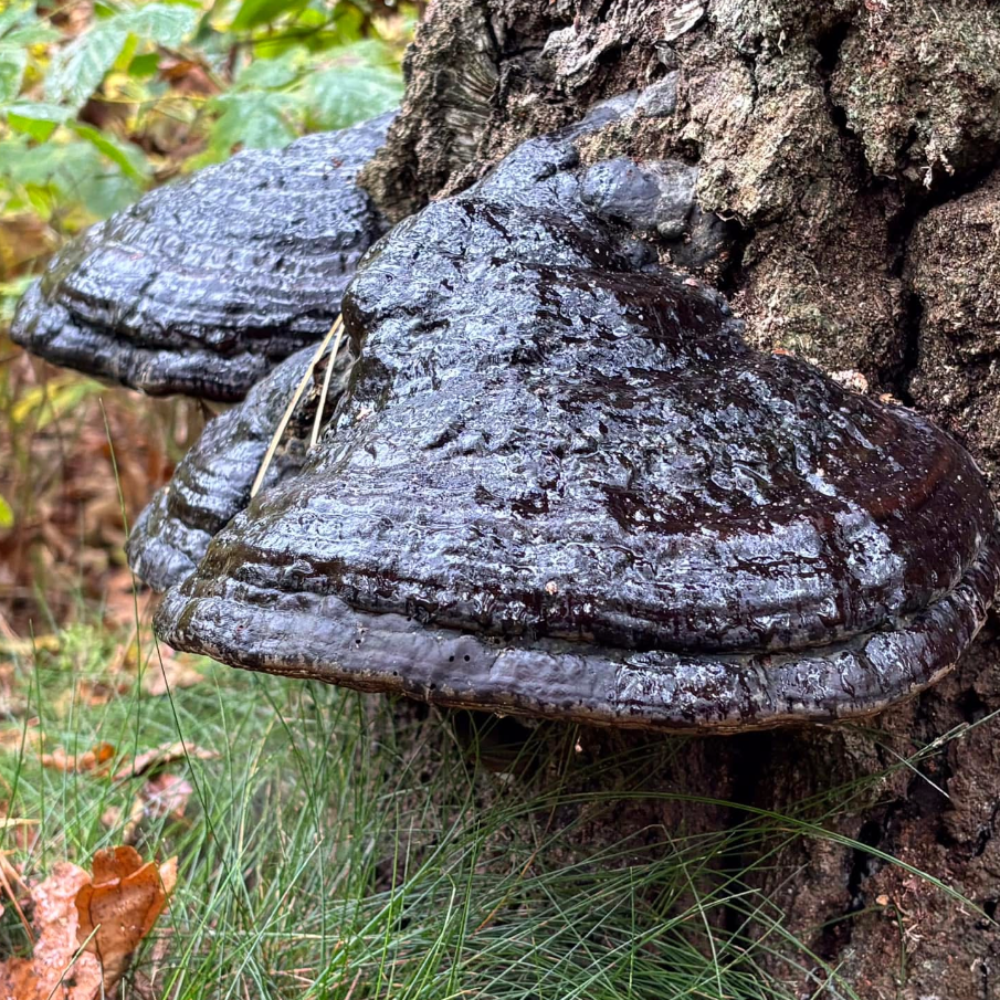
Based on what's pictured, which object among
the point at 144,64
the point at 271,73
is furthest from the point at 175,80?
the point at 271,73

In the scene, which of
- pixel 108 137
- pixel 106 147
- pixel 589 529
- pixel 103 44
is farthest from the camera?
pixel 108 137

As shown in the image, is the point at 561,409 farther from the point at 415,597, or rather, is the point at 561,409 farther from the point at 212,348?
the point at 212,348

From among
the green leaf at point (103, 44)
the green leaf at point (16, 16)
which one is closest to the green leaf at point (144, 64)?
the green leaf at point (16, 16)

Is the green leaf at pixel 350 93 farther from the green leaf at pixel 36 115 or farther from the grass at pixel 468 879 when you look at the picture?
the grass at pixel 468 879

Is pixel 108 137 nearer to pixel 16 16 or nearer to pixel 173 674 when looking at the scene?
pixel 16 16

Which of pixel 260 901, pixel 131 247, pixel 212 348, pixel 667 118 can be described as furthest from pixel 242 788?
pixel 667 118
